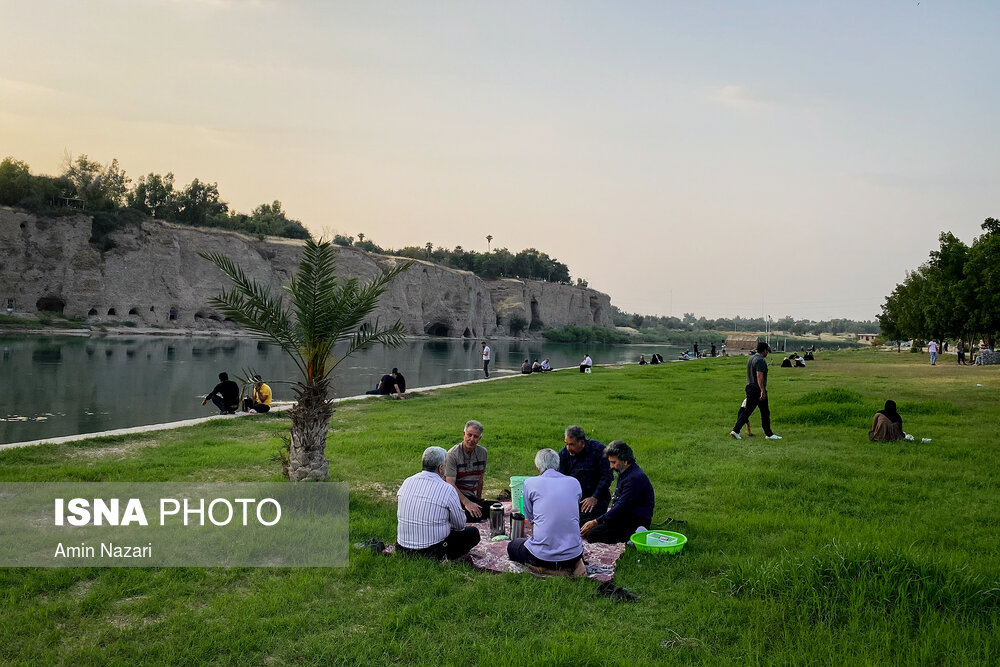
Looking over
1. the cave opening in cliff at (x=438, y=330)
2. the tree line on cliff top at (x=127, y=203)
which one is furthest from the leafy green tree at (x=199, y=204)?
the cave opening in cliff at (x=438, y=330)

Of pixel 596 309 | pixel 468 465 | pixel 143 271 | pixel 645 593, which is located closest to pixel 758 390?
pixel 468 465

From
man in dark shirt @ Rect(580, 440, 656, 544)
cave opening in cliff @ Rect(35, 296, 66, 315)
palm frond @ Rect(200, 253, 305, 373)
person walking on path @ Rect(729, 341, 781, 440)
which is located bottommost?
man in dark shirt @ Rect(580, 440, 656, 544)

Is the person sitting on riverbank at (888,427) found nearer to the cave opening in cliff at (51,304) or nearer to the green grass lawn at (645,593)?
the green grass lawn at (645,593)

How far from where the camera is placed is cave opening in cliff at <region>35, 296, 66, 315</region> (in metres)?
59.0

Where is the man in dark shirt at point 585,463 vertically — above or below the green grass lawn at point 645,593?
above

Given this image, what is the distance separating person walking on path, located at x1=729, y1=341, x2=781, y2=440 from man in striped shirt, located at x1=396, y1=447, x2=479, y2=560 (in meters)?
7.99

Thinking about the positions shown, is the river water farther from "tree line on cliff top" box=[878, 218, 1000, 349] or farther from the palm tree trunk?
"tree line on cliff top" box=[878, 218, 1000, 349]

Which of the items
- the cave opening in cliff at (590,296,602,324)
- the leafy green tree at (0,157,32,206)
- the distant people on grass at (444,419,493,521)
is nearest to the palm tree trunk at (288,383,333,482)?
the distant people on grass at (444,419,493,521)

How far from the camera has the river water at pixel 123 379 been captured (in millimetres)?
16469

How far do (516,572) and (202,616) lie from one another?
8.48 feet

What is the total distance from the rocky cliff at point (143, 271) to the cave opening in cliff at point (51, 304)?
8 centimetres

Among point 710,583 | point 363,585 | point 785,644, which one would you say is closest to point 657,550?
point 710,583

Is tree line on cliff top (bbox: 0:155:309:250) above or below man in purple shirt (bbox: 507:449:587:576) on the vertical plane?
above

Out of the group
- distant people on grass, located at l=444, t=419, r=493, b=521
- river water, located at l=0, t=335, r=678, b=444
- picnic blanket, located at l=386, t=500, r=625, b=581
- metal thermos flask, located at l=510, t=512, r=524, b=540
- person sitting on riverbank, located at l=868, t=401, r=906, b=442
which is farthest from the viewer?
river water, located at l=0, t=335, r=678, b=444
